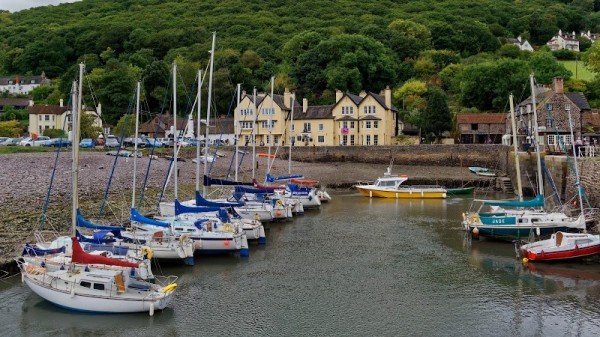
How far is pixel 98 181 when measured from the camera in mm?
44406

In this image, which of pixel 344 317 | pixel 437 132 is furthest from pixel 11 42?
pixel 344 317

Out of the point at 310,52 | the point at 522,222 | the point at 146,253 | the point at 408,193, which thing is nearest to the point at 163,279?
the point at 146,253

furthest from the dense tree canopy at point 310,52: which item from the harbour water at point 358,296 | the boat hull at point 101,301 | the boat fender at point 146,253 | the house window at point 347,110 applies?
the boat hull at point 101,301

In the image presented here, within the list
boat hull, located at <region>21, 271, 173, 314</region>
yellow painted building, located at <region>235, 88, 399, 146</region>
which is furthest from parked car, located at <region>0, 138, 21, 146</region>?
boat hull, located at <region>21, 271, 173, 314</region>

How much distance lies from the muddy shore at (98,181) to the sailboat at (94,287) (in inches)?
155

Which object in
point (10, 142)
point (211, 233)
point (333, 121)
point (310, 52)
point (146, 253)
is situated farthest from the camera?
point (310, 52)

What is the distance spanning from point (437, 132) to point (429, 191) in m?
25.5

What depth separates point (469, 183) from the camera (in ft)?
200

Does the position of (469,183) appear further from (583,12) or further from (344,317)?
(583,12)

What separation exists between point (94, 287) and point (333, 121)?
61.7 metres

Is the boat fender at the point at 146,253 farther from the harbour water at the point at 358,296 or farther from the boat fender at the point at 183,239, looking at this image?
the boat fender at the point at 183,239

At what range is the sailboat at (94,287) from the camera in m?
19.3

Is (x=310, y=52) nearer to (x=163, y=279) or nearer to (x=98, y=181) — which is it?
(x=98, y=181)

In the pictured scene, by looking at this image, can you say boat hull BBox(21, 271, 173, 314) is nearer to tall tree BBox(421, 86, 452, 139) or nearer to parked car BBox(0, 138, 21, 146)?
parked car BBox(0, 138, 21, 146)
